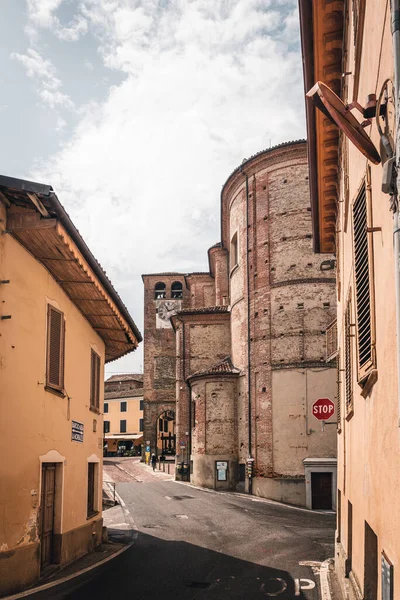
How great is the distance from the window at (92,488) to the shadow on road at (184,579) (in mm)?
1498

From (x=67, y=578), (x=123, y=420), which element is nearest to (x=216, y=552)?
(x=67, y=578)

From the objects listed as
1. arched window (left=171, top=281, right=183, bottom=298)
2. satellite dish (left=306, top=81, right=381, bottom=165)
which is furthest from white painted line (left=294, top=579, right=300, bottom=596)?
arched window (left=171, top=281, right=183, bottom=298)

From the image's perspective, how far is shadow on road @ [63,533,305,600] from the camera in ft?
37.2

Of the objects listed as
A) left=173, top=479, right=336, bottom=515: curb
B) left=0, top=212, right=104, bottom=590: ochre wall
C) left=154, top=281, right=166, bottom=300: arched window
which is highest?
left=154, top=281, right=166, bottom=300: arched window

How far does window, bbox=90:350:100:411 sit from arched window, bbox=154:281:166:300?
47.0 metres

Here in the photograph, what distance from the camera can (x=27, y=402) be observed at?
38.0 ft

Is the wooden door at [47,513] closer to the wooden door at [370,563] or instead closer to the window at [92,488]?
the window at [92,488]

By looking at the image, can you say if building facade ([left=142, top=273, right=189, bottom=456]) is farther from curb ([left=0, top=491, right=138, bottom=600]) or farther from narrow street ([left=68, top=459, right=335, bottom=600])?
curb ([left=0, top=491, right=138, bottom=600])

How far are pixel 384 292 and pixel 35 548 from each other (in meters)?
8.69

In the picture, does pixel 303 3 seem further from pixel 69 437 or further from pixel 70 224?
pixel 69 437

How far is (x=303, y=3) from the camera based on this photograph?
8.19 meters

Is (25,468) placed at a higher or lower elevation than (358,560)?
higher

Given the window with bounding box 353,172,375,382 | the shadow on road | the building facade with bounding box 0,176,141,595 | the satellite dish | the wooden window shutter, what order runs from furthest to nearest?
the wooden window shutter, the shadow on road, the building facade with bounding box 0,176,141,595, the window with bounding box 353,172,375,382, the satellite dish

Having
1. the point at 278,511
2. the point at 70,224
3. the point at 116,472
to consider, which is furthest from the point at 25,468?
the point at 116,472
